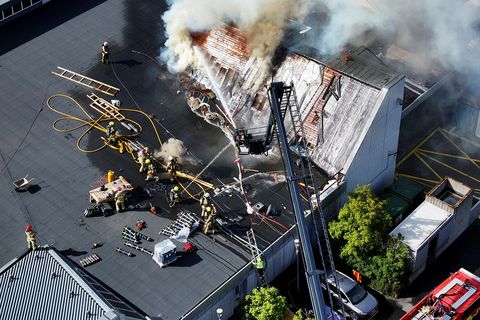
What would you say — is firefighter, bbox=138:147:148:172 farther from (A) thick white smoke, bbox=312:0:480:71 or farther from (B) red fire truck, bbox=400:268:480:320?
(A) thick white smoke, bbox=312:0:480:71

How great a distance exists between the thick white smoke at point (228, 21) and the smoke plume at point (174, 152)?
277 inches

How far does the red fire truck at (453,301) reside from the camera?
39.8 metres

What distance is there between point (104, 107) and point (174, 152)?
6.04 metres

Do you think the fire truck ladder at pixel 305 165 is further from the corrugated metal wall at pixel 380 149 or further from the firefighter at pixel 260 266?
the firefighter at pixel 260 266


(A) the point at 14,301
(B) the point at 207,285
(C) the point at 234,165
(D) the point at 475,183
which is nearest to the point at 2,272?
(A) the point at 14,301

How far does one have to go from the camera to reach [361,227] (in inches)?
1652

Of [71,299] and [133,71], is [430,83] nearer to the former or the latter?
Answer: [133,71]

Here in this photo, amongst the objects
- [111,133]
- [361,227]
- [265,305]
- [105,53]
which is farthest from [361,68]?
[105,53]

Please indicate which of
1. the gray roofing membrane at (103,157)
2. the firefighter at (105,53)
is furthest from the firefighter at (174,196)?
the firefighter at (105,53)

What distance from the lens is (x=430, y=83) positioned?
183 feet

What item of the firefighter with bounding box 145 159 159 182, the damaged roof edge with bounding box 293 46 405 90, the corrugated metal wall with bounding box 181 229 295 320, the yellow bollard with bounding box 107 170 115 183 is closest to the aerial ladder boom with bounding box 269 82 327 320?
the corrugated metal wall with bounding box 181 229 295 320

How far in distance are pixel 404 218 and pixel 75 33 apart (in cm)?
2462

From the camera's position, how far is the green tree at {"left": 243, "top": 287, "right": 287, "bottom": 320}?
1508 inches

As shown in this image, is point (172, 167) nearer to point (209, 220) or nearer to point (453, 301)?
point (209, 220)
